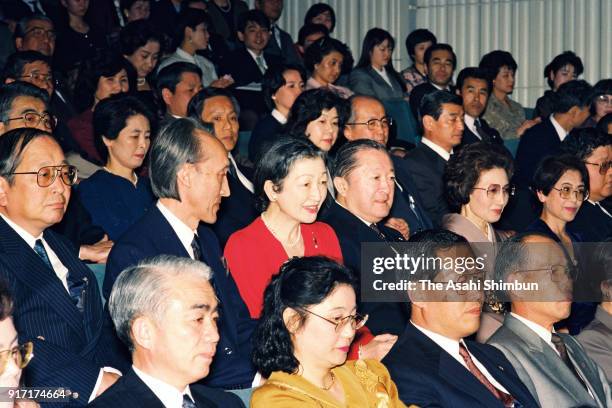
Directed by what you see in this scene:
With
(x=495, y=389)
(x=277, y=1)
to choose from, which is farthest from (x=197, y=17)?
(x=495, y=389)

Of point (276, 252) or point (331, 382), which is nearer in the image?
point (331, 382)

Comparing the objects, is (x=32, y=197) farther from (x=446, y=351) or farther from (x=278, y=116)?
(x=278, y=116)

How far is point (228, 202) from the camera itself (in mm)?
4961

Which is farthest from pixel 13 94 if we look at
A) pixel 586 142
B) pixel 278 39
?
pixel 278 39

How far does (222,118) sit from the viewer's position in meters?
5.25

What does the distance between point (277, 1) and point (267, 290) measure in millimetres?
6751

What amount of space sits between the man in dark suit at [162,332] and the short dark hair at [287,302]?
27 centimetres

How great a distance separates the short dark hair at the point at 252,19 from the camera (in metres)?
8.28

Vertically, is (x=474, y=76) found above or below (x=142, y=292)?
above

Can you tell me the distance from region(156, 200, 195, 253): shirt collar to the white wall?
6.15 m

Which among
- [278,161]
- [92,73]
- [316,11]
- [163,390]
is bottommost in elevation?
[163,390]

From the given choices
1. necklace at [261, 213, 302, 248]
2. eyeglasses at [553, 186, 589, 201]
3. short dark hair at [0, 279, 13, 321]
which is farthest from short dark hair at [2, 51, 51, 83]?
short dark hair at [0, 279, 13, 321]

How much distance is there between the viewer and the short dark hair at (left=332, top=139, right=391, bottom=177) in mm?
4309

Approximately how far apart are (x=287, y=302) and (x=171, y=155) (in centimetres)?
92
